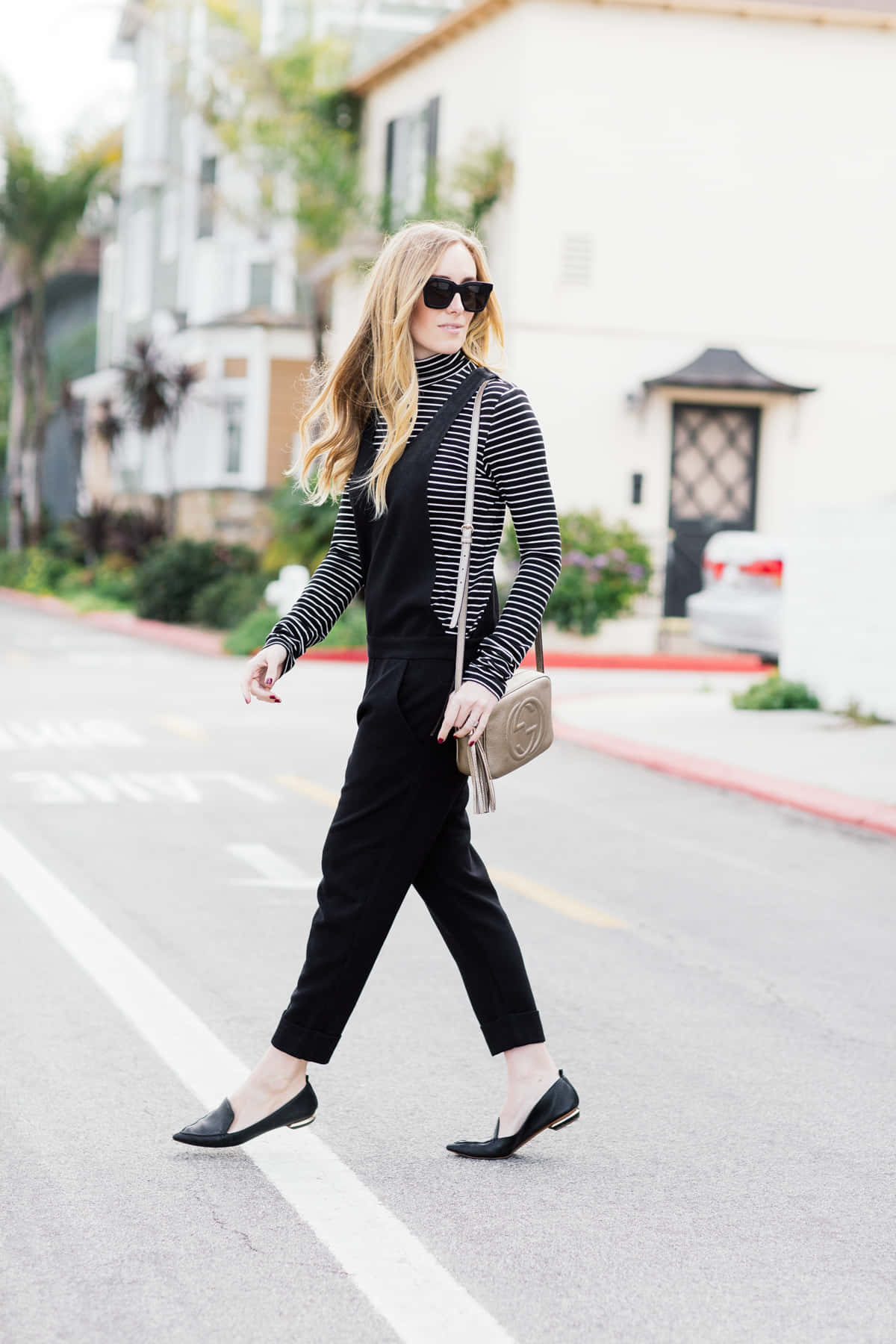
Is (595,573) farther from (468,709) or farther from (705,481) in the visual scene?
(468,709)

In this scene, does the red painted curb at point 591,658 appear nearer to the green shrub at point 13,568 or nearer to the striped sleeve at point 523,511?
Answer: the green shrub at point 13,568

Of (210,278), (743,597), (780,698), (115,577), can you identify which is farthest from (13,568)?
(780,698)

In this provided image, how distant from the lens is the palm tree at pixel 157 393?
1329 inches

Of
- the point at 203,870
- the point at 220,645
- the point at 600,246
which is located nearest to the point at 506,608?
the point at 203,870

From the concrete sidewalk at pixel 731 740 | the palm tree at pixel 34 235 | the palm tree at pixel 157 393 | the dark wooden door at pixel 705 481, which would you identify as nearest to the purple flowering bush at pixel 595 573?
the dark wooden door at pixel 705 481

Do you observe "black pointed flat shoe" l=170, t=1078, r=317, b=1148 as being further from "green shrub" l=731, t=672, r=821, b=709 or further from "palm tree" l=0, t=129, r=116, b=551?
"palm tree" l=0, t=129, r=116, b=551

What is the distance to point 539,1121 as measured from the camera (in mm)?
4441

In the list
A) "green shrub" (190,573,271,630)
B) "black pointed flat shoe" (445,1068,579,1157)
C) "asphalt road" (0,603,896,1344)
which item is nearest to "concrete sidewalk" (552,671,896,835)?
"asphalt road" (0,603,896,1344)

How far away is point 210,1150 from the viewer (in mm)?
4484

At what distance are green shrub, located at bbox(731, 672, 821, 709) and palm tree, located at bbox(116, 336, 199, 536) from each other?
1938cm

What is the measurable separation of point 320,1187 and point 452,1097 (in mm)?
836

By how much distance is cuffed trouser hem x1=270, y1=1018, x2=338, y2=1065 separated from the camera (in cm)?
432

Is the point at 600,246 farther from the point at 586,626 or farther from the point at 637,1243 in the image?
the point at 637,1243

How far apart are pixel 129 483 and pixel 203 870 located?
114 ft
